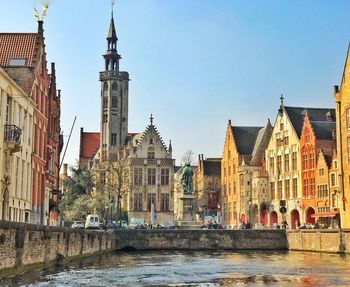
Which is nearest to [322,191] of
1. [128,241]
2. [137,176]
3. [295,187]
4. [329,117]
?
[295,187]

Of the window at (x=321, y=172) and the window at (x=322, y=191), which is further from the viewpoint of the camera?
the window at (x=321, y=172)

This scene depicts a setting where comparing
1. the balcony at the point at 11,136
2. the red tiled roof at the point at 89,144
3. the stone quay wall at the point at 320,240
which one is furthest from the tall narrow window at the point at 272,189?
the red tiled roof at the point at 89,144

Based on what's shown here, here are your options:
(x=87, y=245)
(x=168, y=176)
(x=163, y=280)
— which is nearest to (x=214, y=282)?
(x=163, y=280)

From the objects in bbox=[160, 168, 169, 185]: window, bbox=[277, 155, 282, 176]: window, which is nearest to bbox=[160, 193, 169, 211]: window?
Result: bbox=[160, 168, 169, 185]: window

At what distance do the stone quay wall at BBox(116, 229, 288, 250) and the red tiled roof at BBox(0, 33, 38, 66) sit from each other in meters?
24.7

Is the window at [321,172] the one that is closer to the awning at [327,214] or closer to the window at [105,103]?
the awning at [327,214]

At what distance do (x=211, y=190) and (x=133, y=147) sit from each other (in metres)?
17.3

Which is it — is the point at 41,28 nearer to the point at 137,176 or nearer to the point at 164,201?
the point at 137,176

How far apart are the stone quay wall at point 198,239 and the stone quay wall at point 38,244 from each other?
18.0 metres

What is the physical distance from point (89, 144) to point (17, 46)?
91.8m

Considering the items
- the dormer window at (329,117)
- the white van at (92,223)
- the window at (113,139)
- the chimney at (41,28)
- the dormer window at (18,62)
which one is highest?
the window at (113,139)

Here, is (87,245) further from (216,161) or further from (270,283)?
(216,161)

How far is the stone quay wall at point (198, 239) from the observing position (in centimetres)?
6531

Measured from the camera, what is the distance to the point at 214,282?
1122 inches
